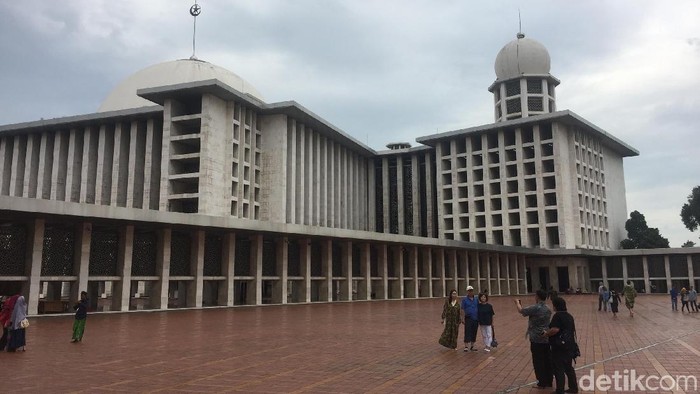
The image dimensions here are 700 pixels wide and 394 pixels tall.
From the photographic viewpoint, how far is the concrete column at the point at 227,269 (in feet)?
101

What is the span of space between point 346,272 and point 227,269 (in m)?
10.7

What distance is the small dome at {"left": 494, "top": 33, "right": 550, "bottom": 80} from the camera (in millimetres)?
70875

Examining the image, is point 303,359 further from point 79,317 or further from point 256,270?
point 256,270

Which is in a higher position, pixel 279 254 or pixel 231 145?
pixel 231 145

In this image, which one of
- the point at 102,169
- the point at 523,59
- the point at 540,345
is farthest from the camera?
the point at 523,59

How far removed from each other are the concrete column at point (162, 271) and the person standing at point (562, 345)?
892 inches

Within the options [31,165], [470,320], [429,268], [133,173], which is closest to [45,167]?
[31,165]

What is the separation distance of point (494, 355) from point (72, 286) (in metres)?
20.1

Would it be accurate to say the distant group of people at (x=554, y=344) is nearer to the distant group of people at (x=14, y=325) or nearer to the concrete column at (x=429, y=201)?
the distant group of people at (x=14, y=325)

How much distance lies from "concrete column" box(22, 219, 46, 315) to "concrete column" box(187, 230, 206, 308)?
7.92 m

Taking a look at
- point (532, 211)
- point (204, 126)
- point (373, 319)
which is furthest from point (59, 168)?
point (532, 211)

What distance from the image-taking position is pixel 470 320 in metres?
12.4

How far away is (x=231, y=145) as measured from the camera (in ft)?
157

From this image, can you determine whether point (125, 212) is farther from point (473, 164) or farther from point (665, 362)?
point (473, 164)
